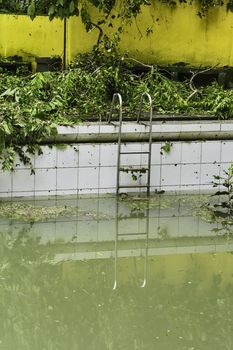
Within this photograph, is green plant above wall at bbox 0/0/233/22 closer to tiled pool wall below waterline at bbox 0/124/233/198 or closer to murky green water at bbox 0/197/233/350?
tiled pool wall below waterline at bbox 0/124/233/198

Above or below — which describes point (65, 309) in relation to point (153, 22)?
below

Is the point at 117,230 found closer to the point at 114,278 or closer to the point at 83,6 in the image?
the point at 114,278

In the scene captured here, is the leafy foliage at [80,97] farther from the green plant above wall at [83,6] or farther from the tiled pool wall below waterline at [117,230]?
the tiled pool wall below waterline at [117,230]

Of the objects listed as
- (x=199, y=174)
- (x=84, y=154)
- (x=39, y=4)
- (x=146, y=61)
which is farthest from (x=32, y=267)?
(x=146, y=61)

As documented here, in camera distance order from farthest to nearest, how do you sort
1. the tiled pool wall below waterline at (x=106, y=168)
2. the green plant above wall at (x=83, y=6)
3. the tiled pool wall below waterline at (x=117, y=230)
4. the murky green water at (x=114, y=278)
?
the green plant above wall at (x=83, y=6) → the tiled pool wall below waterline at (x=106, y=168) → the tiled pool wall below waterline at (x=117, y=230) → the murky green water at (x=114, y=278)

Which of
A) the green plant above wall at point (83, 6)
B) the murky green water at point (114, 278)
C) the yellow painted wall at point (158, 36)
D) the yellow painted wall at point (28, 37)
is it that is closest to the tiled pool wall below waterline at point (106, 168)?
the murky green water at point (114, 278)

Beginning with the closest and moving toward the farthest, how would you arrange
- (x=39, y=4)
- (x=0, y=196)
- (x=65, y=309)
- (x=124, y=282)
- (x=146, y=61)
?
(x=65, y=309) < (x=124, y=282) < (x=0, y=196) < (x=39, y=4) < (x=146, y=61)

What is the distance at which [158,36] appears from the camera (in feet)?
31.9

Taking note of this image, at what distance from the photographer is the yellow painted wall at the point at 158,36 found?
31.7ft

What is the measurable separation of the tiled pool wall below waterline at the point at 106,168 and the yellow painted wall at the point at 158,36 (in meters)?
2.35

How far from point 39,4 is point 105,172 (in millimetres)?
2130

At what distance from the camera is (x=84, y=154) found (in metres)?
7.41

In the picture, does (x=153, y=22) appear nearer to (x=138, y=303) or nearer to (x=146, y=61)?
(x=146, y=61)

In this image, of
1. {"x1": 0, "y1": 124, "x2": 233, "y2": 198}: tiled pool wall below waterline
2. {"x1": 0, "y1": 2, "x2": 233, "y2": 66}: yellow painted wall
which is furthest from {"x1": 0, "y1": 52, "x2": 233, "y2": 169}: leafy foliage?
{"x1": 0, "y1": 2, "x2": 233, "y2": 66}: yellow painted wall
